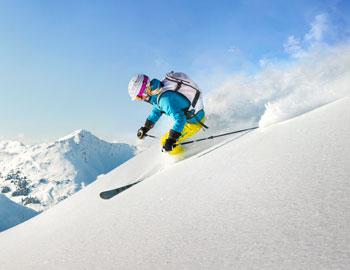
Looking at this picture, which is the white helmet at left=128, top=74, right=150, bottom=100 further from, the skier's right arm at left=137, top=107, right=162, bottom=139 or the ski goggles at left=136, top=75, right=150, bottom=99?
the skier's right arm at left=137, top=107, right=162, bottom=139

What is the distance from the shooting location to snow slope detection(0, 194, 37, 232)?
14684 millimetres

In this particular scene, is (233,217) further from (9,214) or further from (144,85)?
(9,214)

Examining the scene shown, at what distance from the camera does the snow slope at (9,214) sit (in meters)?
14.7

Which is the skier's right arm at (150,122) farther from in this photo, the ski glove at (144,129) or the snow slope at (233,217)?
the snow slope at (233,217)

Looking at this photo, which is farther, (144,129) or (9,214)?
(9,214)

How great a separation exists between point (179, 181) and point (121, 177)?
2.71 meters

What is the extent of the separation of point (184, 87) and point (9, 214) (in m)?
13.1

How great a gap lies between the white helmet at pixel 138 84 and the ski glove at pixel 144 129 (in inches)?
45.5

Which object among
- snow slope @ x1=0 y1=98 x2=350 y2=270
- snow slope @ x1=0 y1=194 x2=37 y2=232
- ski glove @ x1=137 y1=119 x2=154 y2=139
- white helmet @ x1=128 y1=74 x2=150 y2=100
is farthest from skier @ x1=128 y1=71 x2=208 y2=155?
snow slope @ x1=0 y1=194 x2=37 y2=232

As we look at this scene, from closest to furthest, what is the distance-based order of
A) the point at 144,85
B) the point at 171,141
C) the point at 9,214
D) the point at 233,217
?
1. the point at 233,217
2. the point at 171,141
3. the point at 144,85
4. the point at 9,214

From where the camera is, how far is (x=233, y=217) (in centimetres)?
234

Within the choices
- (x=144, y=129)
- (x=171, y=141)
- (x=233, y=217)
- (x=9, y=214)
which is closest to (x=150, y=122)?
(x=144, y=129)

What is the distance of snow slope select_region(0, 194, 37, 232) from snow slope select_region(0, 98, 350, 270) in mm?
12040

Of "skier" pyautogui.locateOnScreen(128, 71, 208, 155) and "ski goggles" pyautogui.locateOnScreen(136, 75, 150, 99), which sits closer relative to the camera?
"skier" pyautogui.locateOnScreen(128, 71, 208, 155)
